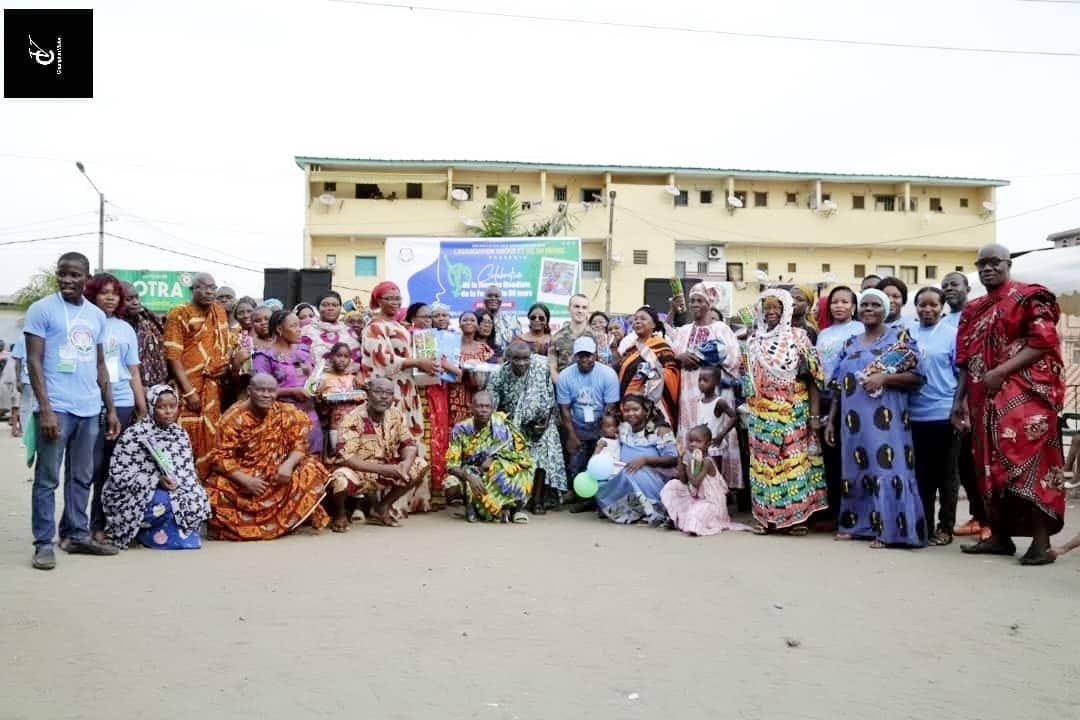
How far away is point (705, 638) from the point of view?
4.13 metres

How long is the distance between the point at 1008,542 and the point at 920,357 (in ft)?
4.37

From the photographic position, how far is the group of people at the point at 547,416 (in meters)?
5.87

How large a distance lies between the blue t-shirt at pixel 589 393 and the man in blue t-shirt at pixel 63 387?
3.86 meters

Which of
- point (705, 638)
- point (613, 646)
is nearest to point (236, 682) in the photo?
point (613, 646)

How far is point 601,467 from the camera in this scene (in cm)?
765

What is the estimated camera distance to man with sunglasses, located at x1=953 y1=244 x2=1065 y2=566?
5805mm

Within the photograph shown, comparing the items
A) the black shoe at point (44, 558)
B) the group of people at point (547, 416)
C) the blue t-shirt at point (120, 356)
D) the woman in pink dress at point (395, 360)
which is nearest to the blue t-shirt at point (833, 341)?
the group of people at point (547, 416)

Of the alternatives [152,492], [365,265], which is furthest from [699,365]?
[365,265]

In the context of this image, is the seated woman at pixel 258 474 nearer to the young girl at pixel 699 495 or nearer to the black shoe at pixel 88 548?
the black shoe at pixel 88 548

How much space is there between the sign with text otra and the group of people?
Result: 9.27 metres

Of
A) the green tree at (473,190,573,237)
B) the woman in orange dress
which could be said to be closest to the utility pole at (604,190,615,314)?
A: the green tree at (473,190,573,237)

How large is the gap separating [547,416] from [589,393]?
419 mm

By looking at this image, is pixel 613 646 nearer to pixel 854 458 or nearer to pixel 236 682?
pixel 236 682

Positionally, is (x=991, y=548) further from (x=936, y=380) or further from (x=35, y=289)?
(x=35, y=289)
